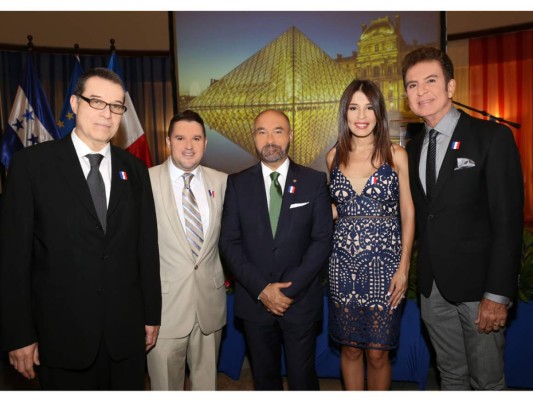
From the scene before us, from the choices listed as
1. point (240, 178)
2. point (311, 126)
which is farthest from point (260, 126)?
point (311, 126)

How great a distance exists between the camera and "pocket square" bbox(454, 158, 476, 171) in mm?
2178

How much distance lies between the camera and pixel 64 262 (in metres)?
1.91

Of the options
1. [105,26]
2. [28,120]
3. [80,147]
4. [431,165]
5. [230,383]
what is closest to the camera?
[80,147]

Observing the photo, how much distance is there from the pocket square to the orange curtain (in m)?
5.78

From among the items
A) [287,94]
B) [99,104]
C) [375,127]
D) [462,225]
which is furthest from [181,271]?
[287,94]

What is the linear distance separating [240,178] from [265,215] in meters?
0.24

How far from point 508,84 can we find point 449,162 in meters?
6.08

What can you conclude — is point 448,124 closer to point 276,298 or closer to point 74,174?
point 276,298

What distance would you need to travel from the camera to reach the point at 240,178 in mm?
2473

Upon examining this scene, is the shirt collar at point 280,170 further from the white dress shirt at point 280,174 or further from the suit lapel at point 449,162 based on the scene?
the suit lapel at point 449,162

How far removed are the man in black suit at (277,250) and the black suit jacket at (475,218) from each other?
53cm

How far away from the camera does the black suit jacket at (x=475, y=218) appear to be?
211 centimetres

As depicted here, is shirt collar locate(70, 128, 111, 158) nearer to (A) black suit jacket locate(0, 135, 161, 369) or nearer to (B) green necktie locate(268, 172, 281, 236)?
(A) black suit jacket locate(0, 135, 161, 369)

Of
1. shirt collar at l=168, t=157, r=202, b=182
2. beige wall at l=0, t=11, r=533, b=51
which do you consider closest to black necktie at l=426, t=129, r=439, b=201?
shirt collar at l=168, t=157, r=202, b=182
